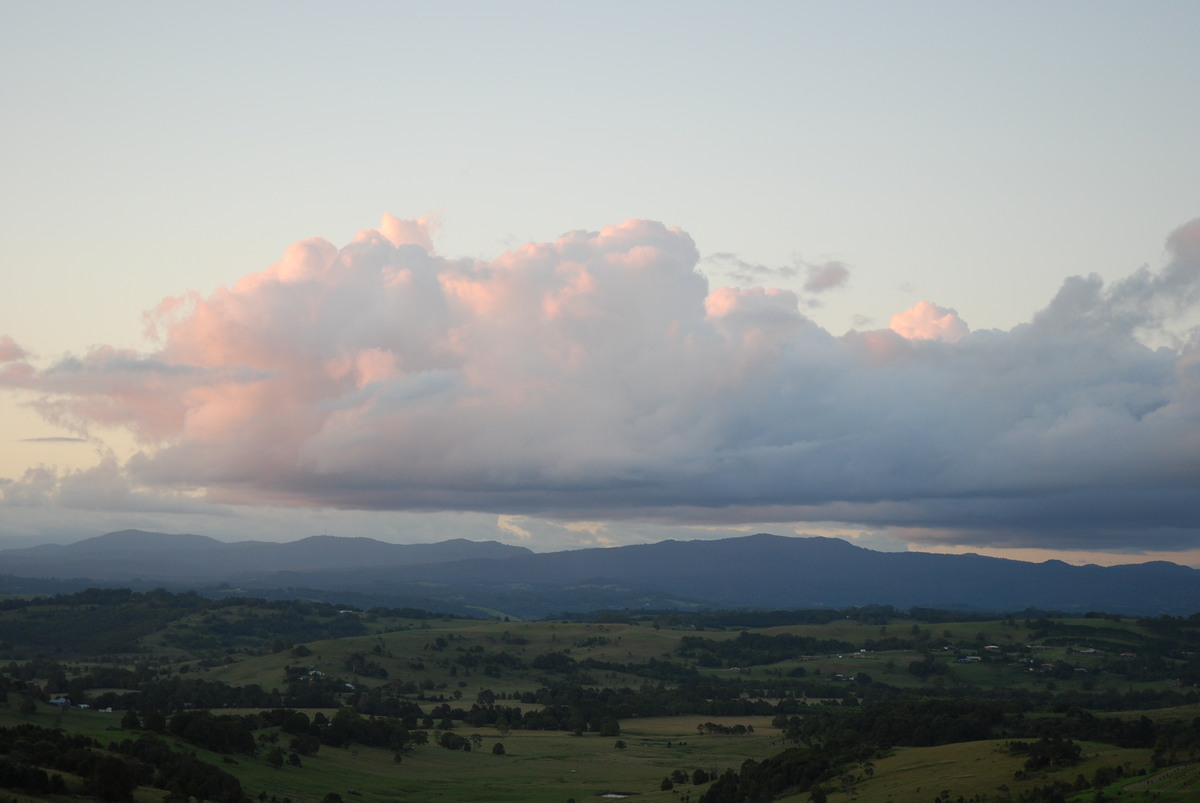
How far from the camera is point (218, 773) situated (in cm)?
9612

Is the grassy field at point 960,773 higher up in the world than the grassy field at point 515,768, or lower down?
higher up

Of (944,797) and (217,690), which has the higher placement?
(944,797)

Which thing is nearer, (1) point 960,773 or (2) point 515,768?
(1) point 960,773

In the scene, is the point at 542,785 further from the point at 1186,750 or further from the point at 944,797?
the point at 1186,750

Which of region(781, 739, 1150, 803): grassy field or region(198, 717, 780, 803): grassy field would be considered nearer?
region(781, 739, 1150, 803): grassy field

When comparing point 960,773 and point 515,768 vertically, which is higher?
point 960,773

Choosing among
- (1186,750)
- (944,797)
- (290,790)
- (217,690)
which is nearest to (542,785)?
(290,790)

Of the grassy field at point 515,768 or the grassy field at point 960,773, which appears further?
the grassy field at point 515,768

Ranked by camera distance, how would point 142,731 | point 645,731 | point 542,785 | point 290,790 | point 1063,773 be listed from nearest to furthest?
1. point 1063,773
2. point 290,790
3. point 142,731
4. point 542,785
5. point 645,731

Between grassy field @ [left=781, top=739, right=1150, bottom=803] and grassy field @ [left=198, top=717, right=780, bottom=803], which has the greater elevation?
grassy field @ [left=781, top=739, right=1150, bottom=803]

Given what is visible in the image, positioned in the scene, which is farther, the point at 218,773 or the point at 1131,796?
the point at 218,773

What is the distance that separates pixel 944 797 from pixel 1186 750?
18208 mm

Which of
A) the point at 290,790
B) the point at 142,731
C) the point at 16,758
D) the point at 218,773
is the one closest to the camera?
the point at 16,758

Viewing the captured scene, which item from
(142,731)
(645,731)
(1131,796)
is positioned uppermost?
(1131,796)
